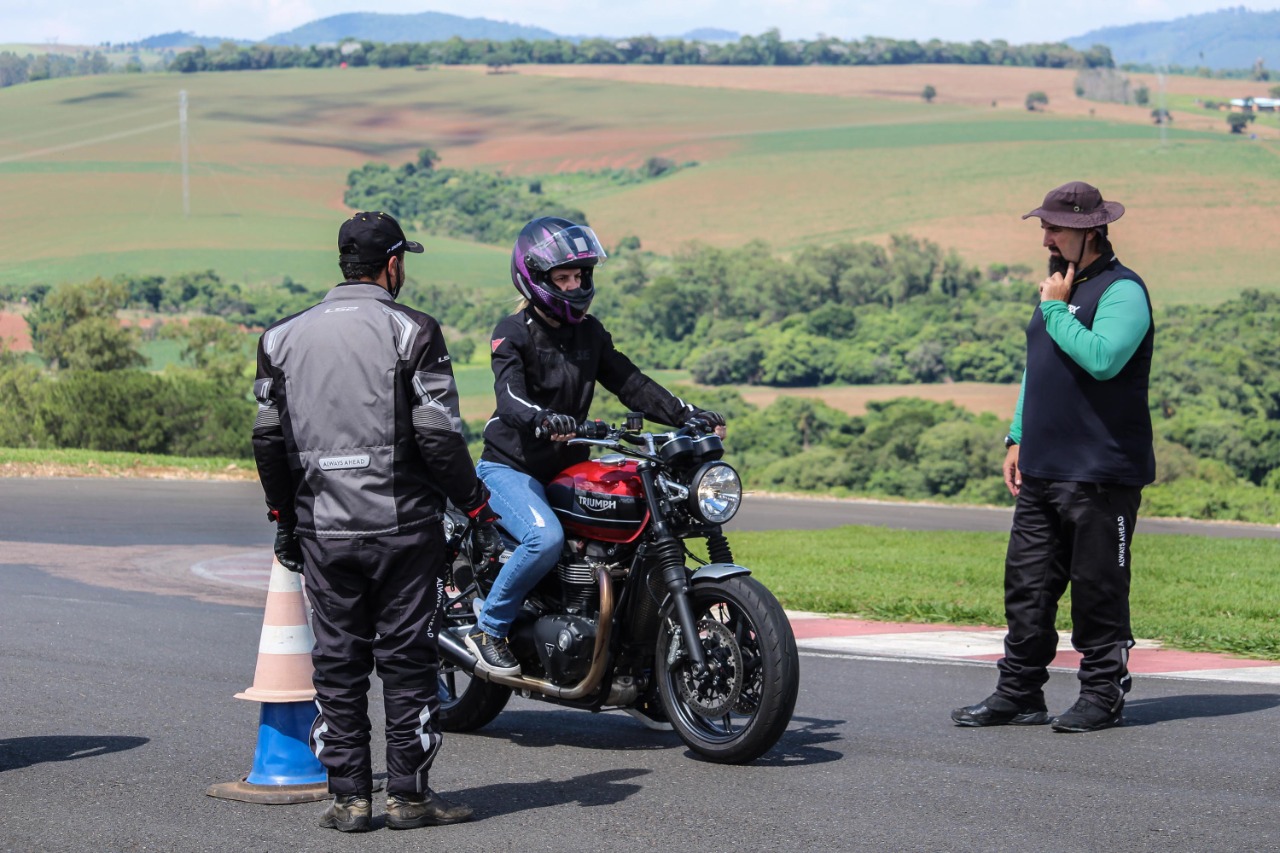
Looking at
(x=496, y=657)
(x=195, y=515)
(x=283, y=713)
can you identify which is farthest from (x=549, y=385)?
(x=195, y=515)

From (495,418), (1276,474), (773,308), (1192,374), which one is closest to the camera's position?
(495,418)

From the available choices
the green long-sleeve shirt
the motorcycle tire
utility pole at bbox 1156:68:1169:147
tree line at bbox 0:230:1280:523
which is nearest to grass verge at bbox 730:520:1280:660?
the green long-sleeve shirt

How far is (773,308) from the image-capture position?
12094cm

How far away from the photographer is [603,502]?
264 inches

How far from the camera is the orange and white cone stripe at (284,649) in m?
5.92

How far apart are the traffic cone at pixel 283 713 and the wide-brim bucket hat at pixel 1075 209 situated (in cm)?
370

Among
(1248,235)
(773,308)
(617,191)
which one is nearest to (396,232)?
(773,308)

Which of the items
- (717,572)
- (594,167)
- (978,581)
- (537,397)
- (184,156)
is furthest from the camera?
(594,167)

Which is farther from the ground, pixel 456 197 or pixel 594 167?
pixel 594 167

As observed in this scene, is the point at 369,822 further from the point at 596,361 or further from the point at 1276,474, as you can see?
the point at 1276,474

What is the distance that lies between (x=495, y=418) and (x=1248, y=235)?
4918 inches

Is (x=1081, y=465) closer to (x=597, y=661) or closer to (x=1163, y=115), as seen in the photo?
(x=597, y=661)

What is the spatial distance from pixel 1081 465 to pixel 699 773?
2.26 meters

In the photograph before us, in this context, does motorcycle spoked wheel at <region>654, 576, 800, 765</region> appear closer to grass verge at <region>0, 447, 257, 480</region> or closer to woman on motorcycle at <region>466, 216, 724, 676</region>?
woman on motorcycle at <region>466, 216, 724, 676</region>
